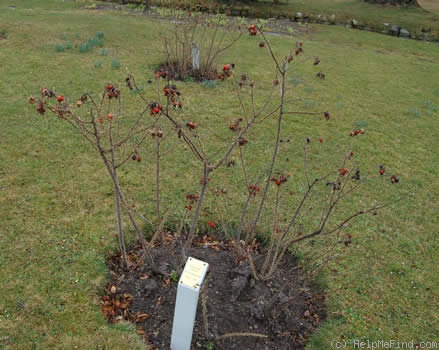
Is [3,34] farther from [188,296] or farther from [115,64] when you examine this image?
[188,296]

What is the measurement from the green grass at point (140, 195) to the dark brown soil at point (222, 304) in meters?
0.13

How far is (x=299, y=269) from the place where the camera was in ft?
10.6

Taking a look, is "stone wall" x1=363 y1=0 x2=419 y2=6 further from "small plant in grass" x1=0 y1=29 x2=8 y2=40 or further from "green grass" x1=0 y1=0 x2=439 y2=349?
"small plant in grass" x1=0 y1=29 x2=8 y2=40

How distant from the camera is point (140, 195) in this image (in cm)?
394

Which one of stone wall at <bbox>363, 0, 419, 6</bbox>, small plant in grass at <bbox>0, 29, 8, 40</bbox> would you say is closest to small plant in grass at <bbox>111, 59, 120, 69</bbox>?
small plant in grass at <bbox>0, 29, 8, 40</bbox>

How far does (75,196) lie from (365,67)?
815 cm

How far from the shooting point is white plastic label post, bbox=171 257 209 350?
6.60 feet

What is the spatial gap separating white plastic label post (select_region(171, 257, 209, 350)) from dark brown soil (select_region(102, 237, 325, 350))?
213 mm

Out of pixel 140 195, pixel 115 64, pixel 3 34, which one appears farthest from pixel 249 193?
pixel 3 34

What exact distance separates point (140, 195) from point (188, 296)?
2072mm

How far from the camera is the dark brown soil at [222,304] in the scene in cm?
257

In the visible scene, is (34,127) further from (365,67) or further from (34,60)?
(365,67)

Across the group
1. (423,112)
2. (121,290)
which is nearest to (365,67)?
(423,112)

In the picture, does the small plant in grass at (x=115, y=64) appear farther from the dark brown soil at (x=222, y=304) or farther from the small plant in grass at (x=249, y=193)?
the dark brown soil at (x=222, y=304)
